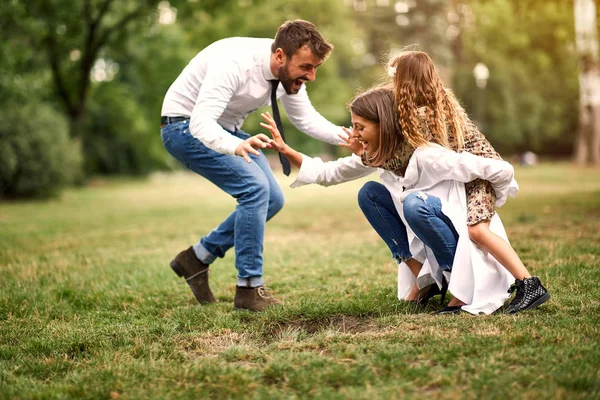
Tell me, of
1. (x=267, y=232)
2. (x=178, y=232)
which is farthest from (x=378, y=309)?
(x=178, y=232)

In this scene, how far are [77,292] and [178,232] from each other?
4.44m

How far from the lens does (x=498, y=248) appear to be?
3881mm

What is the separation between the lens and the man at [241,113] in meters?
4.35

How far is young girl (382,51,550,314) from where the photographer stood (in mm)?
3885

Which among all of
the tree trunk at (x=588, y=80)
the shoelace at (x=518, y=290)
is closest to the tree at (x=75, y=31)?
the tree trunk at (x=588, y=80)

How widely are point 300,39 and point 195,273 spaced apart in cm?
189

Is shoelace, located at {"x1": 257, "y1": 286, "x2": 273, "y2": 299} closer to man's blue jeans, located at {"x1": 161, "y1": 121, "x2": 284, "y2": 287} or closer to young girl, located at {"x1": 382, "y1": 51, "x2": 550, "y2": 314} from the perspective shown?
man's blue jeans, located at {"x1": 161, "y1": 121, "x2": 284, "y2": 287}

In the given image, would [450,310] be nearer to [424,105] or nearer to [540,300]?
[540,300]

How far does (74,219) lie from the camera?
12570mm

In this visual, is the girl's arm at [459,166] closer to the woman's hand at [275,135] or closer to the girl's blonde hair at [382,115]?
the girl's blonde hair at [382,115]

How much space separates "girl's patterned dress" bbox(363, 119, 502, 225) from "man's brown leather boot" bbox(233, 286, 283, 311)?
1.33 m

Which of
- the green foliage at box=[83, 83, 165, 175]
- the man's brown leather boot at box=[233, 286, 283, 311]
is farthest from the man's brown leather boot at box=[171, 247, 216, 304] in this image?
the green foliage at box=[83, 83, 165, 175]

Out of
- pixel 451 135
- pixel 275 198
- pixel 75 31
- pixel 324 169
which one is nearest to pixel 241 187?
pixel 275 198

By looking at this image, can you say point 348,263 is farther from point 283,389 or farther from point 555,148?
point 555,148
